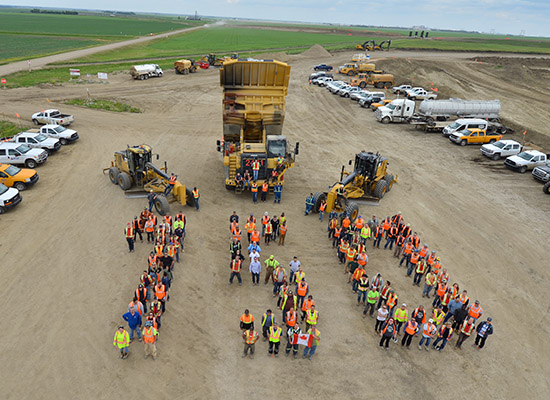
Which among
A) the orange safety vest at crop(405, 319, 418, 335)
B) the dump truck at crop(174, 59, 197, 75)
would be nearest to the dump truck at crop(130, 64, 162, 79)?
the dump truck at crop(174, 59, 197, 75)

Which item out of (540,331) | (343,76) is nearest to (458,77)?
(343,76)

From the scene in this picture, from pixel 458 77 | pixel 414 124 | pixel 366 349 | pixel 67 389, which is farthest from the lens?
pixel 458 77

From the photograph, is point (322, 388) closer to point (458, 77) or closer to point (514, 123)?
point (514, 123)

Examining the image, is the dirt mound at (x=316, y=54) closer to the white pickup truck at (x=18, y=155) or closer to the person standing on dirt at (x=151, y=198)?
the white pickup truck at (x=18, y=155)

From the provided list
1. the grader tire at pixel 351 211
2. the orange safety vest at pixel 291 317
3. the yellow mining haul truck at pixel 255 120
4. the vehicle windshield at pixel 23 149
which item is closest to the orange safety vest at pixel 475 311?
the orange safety vest at pixel 291 317

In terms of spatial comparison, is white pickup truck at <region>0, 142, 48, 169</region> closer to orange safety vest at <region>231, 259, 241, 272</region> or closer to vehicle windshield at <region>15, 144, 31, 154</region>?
vehicle windshield at <region>15, 144, 31, 154</region>

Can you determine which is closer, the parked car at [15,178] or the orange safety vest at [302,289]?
the orange safety vest at [302,289]

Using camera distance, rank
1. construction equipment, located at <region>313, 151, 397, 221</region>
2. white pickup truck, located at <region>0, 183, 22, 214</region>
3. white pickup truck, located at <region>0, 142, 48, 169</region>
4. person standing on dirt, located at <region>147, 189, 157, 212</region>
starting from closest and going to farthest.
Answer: white pickup truck, located at <region>0, 183, 22, 214</region> → person standing on dirt, located at <region>147, 189, 157, 212</region> → construction equipment, located at <region>313, 151, 397, 221</region> → white pickup truck, located at <region>0, 142, 48, 169</region>
